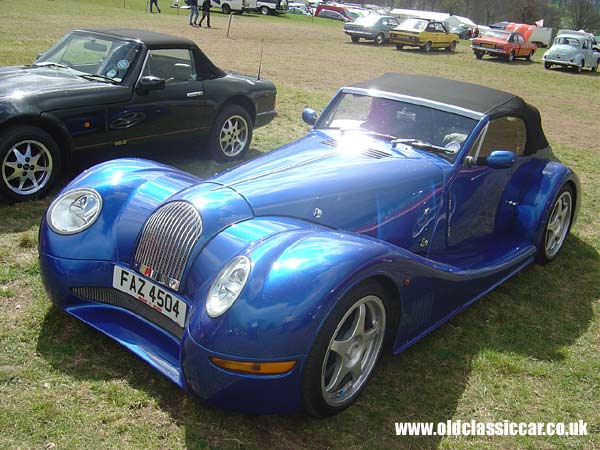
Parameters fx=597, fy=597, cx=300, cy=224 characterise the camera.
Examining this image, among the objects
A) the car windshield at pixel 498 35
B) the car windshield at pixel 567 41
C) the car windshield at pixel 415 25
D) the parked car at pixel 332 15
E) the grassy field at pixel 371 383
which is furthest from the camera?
the parked car at pixel 332 15

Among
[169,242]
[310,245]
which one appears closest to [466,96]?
[310,245]

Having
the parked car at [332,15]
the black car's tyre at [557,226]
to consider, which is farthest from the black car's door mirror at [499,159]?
the parked car at [332,15]

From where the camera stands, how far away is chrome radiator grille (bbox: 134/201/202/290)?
3189 mm

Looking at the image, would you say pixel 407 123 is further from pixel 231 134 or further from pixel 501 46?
pixel 501 46

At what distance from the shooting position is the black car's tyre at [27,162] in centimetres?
534

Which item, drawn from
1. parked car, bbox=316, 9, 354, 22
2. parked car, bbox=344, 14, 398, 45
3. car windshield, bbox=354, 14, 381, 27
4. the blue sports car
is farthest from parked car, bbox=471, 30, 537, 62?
parked car, bbox=316, 9, 354, 22

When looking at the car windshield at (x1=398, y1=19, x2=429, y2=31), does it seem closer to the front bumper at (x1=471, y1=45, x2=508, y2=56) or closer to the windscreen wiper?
the front bumper at (x1=471, y1=45, x2=508, y2=56)

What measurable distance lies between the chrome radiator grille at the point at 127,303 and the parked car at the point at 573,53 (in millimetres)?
27319

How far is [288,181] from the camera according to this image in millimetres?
3689

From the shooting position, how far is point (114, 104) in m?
6.08

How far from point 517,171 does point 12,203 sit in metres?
4.58

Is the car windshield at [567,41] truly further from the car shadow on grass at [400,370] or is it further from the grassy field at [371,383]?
the car shadow on grass at [400,370]

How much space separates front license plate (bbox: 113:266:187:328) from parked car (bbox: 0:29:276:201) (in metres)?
2.69

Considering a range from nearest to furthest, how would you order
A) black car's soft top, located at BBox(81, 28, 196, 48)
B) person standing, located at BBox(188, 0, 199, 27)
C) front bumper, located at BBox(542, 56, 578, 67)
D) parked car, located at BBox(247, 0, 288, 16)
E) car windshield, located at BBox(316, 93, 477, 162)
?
car windshield, located at BBox(316, 93, 477, 162), black car's soft top, located at BBox(81, 28, 196, 48), front bumper, located at BBox(542, 56, 578, 67), person standing, located at BBox(188, 0, 199, 27), parked car, located at BBox(247, 0, 288, 16)
